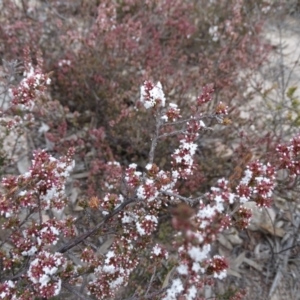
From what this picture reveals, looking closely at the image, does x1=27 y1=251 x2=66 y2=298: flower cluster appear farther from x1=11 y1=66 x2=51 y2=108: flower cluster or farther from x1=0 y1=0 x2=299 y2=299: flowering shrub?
x1=11 y1=66 x2=51 y2=108: flower cluster

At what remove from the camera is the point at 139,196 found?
86.2 inches

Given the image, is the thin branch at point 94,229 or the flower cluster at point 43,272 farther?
the thin branch at point 94,229

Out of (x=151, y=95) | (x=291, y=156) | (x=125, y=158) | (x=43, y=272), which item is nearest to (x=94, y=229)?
(x=43, y=272)

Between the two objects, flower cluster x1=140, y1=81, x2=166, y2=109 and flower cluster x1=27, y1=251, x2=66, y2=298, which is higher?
flower cluster x1=140, y1=81, x2=166, y2=109

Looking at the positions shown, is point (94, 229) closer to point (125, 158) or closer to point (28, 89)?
point (28, 89)

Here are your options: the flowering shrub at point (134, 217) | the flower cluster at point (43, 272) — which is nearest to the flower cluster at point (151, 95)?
the flowering shrub at point (134, 217)

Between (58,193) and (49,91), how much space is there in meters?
2.43

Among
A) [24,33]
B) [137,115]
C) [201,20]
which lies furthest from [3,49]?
[201,20]

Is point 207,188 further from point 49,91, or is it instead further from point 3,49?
point 3,49

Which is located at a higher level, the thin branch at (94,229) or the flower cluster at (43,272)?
the thin branch at (94,229)

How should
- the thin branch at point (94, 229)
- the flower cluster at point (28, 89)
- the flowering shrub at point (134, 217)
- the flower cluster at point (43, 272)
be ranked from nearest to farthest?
1. the flowering shrub at point (134, 217)
2. the flower cluster at point (43, 272)
3. the thin branch at point (94, 229)
4. the flower cluster at point (28, 89)

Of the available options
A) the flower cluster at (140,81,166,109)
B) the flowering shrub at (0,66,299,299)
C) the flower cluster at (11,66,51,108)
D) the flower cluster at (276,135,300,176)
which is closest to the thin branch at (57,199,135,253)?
the flowering shrub at (0,66,299,299)

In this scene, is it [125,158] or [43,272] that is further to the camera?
[125,158]

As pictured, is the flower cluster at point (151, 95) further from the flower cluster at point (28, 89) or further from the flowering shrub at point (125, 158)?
the flower cluster at point (28, 89)
